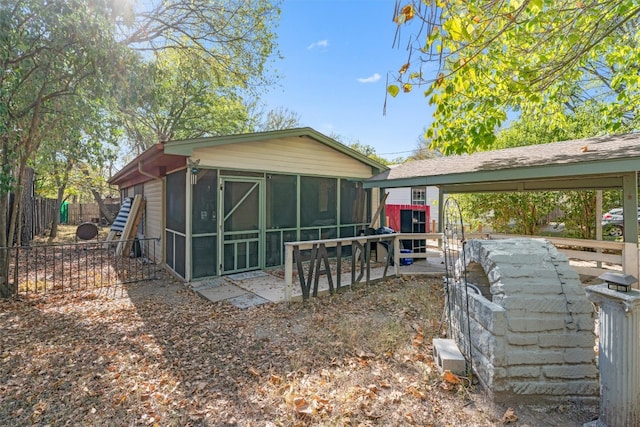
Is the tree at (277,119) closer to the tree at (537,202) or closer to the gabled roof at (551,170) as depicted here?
the tree at (537,202)

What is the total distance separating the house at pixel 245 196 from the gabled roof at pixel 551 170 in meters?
1.35

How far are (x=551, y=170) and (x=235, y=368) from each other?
5773 millimetres

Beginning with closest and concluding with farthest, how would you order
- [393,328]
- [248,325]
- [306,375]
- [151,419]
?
[151,419], [306,375], [393,328], [248,325]

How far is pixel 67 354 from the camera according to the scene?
343 centimetres

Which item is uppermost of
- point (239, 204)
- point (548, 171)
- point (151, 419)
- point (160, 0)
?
point (160, 0)

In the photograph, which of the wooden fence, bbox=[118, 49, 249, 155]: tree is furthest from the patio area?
the wooden fence

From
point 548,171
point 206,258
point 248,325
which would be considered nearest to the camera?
point 248,325

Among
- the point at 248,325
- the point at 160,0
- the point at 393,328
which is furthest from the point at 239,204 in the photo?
the point at 160,0

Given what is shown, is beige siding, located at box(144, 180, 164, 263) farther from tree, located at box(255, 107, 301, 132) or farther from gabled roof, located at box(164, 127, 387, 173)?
tree, located at box(255, 107, 301, 132)

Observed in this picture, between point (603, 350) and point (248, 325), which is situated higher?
point (603, 350)

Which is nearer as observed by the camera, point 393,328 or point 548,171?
point 393,328

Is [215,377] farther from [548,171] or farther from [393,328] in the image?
[548,171]

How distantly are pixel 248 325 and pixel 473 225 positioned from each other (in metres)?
10.4

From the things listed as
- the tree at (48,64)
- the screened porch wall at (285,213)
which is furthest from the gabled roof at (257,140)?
Answer: the tree at (48,64)
